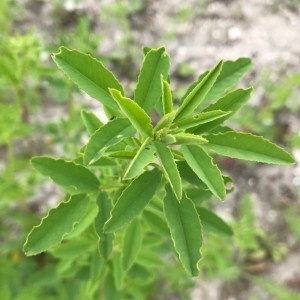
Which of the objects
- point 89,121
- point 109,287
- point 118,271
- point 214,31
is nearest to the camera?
point 89,121

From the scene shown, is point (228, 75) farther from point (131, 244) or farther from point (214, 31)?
point (214, 31)

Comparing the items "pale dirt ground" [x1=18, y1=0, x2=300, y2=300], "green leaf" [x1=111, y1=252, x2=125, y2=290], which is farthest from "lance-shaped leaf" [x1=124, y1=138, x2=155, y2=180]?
"pale dirt ground" [x1=18, y1=0, x2=300, y2=300]

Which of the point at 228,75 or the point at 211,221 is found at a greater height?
the point at 228,75

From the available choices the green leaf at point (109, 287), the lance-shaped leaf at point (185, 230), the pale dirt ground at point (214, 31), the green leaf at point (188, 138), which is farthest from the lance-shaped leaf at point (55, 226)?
the pale dirt ground at point (214, 31)

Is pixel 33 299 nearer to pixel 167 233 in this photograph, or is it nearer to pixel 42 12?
pixel 167 233

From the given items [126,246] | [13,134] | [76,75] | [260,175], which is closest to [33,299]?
[13,134]

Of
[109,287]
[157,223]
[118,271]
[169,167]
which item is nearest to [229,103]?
[169,167]
